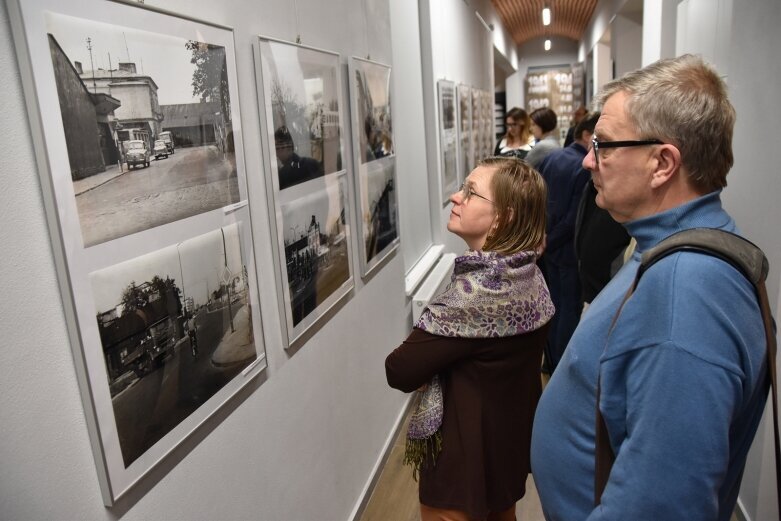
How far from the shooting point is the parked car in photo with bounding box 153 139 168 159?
145 cm

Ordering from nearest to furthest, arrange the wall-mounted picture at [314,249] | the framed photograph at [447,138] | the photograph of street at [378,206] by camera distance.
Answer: the wall-mounted picture at [314,249]
the photograph of street at [378,206]
the framed photograph at [447,138]

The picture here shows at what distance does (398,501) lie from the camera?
133 inches

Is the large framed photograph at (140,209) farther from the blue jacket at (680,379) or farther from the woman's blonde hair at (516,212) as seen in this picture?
the blue jacket at (680,379)

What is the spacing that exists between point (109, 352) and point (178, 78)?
27.1 inches

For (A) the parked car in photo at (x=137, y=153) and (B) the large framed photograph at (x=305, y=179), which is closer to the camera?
(A) the parked car in photo at (x=137, y=153)


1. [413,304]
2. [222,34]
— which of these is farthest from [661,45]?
[222,34]

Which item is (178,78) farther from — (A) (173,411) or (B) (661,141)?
(B) (661,141)

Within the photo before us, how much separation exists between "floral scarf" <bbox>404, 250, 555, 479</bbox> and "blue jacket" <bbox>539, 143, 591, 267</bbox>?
98.8 inches

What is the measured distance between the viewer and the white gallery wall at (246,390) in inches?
44.6

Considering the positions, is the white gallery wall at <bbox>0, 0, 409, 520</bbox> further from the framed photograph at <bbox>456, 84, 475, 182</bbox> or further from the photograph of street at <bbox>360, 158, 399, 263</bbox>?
the framed photograph at <bbox>456, 84, 475, 182</bbox>

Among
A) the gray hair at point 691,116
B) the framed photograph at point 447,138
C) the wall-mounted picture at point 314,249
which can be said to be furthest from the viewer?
the framed photograph at point 447,138

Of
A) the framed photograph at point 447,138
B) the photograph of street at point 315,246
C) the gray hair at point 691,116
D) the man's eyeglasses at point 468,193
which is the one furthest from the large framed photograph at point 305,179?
the framed photograph at point 447,138

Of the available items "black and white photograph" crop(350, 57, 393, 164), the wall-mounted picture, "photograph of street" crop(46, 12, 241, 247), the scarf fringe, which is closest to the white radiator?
"black and white photograph" crop(350, 57, 393, 164)

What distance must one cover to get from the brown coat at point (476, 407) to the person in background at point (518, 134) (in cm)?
448
